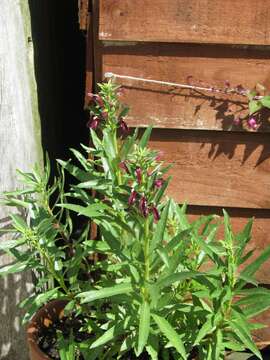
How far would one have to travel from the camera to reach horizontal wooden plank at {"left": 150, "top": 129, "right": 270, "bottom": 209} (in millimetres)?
2445

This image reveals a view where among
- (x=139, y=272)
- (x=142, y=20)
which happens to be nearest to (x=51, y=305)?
(x=139, y=272)

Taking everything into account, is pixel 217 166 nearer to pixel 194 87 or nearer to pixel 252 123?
pixel 252 123

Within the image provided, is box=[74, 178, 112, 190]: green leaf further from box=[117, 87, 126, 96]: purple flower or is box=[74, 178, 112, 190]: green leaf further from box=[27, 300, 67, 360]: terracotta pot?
box=[27, 300, 67, 360]: terracotta pot

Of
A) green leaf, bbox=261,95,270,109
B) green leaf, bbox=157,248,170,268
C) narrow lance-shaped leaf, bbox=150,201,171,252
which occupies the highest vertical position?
green leaf, bbox=261,95,270,109

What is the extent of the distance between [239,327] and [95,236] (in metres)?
1.03

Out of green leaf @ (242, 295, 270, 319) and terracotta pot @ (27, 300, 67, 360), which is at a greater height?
green leaf @ (242, 295, 270, 319)

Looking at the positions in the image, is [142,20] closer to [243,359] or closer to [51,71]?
[51,71]

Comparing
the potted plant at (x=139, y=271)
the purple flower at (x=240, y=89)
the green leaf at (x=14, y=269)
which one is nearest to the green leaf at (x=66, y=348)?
the potted plant at (x=139, y=271)

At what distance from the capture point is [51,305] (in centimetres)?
229

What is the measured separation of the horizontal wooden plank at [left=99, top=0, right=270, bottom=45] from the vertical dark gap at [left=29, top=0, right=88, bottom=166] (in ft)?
1.81

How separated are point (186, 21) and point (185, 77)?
216mm

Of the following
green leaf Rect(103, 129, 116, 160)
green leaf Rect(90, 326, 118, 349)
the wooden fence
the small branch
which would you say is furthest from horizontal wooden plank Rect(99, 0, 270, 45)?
green leaf Rect(90, 326, 118, 349)

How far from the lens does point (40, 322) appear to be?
2.22 meters

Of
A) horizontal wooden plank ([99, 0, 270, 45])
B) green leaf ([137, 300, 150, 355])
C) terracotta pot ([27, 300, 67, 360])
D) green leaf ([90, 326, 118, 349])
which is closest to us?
green leaf ([137, 300, 150, 355])
